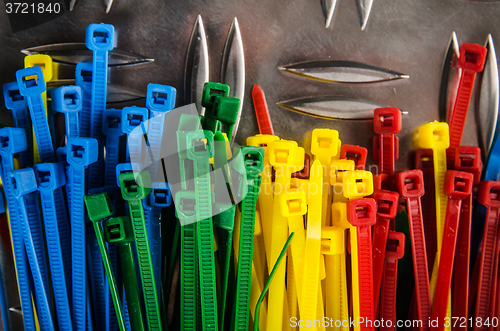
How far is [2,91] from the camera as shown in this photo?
0.97m

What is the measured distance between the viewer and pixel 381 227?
90 centimetres

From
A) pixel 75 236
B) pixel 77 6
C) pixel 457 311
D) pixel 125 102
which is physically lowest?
pixel 457 311

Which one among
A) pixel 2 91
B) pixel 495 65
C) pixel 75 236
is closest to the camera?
pixel 75 236

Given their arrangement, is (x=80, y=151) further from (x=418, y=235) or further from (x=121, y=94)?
(x=418, y=235)

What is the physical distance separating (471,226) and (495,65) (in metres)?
0.54

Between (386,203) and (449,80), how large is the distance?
519 mm

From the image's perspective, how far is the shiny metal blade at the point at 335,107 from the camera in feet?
3.46

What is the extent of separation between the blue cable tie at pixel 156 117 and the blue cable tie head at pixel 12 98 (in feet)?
1.16

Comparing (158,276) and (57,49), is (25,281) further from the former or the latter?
(57,49)

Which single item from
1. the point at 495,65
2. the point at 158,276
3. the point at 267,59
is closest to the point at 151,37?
the point at 267,59

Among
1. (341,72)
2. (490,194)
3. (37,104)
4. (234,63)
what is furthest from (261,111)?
(490,194)

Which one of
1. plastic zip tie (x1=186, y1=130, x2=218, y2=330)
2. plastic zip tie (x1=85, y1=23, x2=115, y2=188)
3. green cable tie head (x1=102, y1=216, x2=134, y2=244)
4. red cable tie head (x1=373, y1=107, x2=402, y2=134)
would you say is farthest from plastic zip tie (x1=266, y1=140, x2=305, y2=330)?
plastic zip tie (x1=85, y1=23, x2=115, y2=188)

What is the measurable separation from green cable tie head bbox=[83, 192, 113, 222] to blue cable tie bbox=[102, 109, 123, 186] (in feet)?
0.33

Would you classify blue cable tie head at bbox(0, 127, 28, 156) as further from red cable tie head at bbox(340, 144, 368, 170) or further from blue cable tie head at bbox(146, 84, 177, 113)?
red cable tie head at bbox(340, 144, 368, 170)
